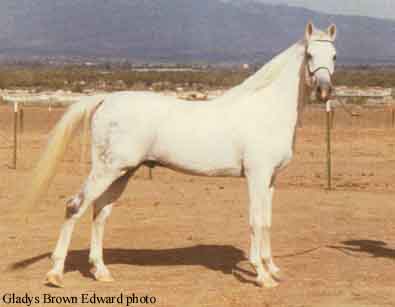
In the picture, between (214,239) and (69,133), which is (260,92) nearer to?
(69,133)

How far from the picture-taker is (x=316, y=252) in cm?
1026

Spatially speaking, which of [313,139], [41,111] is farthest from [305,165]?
[41,111]

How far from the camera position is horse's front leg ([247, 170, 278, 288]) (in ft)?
27.8

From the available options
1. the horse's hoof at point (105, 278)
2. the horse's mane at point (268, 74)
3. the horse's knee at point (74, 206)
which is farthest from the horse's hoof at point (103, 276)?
the horse's mane at point (268, 74)

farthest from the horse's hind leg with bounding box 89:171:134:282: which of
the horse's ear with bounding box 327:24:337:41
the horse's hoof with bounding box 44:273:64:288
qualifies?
the horse's ear with bounding box 327:24:337:41

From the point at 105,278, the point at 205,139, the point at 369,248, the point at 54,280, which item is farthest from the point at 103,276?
the point at 369,248

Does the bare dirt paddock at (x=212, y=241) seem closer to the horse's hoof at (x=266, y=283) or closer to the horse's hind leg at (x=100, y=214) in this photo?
the horse's hoof at (x=266, y=283)

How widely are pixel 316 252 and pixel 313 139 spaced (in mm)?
17010

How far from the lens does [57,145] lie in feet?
28.8

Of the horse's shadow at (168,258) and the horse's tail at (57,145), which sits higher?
the horse's tail at (57,145)

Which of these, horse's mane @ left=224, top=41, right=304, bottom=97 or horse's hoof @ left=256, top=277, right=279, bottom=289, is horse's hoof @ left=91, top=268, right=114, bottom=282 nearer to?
horse's hoof @ left=256, top=277, right=279, bottom=289

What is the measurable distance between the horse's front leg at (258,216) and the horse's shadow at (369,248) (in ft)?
6.51

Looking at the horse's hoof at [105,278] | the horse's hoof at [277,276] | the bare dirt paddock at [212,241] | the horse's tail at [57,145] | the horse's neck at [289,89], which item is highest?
the horse's neck at [289,89]

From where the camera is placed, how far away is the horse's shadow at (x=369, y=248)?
1020 centimetres
